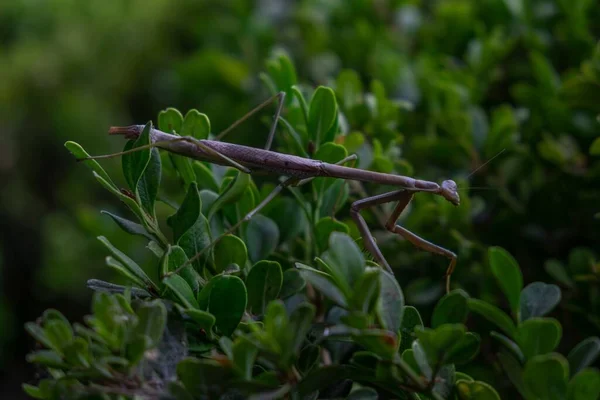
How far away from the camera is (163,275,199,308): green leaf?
1.03 meters

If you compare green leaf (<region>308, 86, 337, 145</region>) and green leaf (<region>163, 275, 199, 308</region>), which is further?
green leaf (<region>308, 86, 337, 145</region>)

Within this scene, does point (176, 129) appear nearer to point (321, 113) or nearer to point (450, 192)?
point (321, 113)

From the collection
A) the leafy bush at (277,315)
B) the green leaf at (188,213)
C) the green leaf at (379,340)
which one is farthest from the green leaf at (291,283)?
the green leaf at (379,340)

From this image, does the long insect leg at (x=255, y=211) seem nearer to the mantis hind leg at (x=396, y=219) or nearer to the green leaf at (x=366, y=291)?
the mantis hind leg at (x=396, y=219)

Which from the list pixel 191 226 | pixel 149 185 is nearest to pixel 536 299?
pixel 191 226

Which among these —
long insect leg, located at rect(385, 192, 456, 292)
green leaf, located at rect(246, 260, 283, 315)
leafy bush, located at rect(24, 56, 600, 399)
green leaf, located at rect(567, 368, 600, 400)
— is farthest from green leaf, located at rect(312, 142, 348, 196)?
green leaf, located at rect(567, 368, 600, 400)

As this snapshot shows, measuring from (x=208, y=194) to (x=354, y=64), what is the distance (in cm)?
153

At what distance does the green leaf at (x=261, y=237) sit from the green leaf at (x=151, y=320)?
1.65 feet

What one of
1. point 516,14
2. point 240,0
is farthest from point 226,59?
point 516,14

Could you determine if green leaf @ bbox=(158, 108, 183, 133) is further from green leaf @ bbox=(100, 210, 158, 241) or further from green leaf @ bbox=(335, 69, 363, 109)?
green leaf @ bbox=(335, 69, 363, 109)

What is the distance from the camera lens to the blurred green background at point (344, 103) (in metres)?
1.83

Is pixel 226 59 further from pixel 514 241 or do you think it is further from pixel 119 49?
pixel 119 49

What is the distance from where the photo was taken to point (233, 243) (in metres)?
1.23

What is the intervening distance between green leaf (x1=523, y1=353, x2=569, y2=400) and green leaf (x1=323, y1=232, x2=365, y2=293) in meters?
0.28
